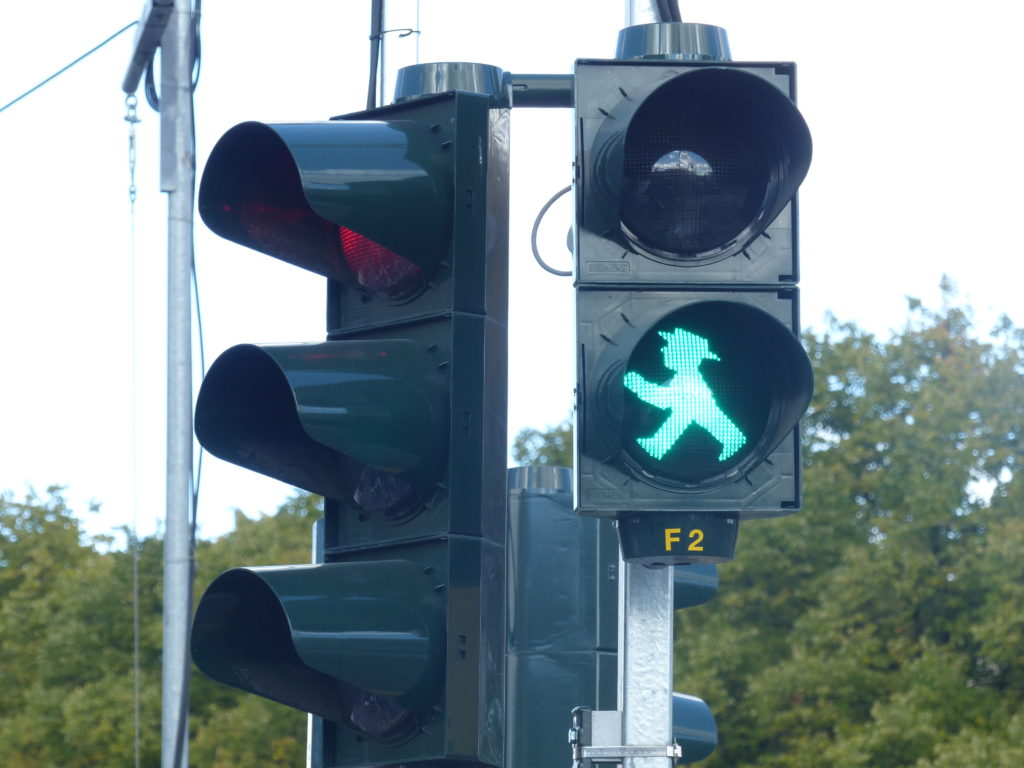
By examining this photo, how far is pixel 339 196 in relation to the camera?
345 centimetres

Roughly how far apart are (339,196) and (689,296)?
0.69 meters

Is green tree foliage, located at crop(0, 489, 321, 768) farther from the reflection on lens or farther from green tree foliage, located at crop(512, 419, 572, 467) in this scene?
the reflection on lens

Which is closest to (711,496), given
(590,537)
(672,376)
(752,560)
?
(672,376)

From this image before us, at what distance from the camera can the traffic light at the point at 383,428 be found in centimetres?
335

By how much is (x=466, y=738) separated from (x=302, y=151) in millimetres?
1141

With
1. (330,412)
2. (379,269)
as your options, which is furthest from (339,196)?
(330,412)

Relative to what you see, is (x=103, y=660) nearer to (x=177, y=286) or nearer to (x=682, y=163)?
(x=177, y=286)

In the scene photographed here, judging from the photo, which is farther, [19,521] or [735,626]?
[19,521]

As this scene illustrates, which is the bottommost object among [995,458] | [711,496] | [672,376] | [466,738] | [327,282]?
[466,738]

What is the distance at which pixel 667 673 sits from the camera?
11.2ft

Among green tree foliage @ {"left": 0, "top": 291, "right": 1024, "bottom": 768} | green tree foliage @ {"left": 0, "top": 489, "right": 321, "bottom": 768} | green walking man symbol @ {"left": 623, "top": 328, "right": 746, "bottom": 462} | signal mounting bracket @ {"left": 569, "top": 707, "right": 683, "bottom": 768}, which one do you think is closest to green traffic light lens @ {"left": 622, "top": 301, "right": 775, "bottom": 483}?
green walking man symbol @ {"left": 623, "top": 328, "right": 746, "bottom": 462}

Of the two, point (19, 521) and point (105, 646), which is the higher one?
point (19, 521)

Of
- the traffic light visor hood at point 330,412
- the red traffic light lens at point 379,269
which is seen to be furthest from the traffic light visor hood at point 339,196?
the traffic light visor hood at point 330,412

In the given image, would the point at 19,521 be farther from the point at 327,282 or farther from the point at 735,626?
the point at 327,282
